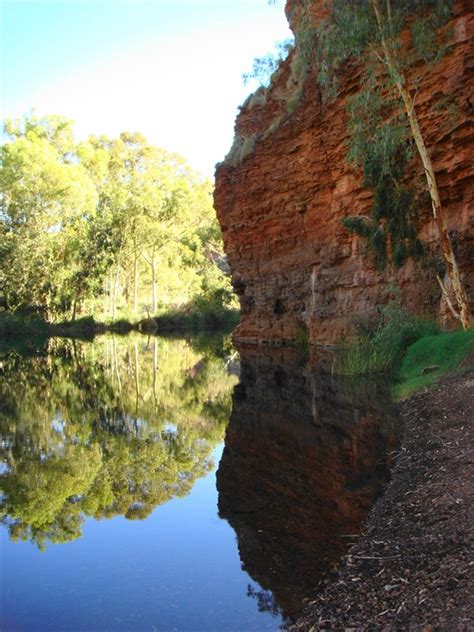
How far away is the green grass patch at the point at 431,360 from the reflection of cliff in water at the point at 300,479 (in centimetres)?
56

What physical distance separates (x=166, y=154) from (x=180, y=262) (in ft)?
62.9

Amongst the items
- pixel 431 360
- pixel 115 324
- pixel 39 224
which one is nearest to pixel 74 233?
pixel 39 224

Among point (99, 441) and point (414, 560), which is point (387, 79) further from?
point (414, 560)

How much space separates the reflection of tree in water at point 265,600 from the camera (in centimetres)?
403

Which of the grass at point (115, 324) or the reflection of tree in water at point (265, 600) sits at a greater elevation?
the grass at point (115, 324)

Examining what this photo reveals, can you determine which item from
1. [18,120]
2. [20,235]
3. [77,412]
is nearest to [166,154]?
[18,120]

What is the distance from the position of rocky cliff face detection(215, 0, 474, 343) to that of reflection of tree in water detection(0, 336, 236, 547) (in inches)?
263

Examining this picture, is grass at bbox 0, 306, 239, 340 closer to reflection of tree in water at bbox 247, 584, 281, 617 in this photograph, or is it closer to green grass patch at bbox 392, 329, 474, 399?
green grass patch at bbox 392, 329, 474, 399

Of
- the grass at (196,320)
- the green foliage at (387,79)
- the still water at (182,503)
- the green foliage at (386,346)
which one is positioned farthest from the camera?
the grass at (196,320)

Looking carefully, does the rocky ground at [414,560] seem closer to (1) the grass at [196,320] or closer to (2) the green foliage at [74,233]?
(2) the green foliage at [74,233]

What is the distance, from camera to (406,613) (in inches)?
129

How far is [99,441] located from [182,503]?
310cm

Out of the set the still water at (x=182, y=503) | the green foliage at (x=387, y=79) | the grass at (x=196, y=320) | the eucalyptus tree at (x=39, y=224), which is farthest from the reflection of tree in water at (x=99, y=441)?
the grass at (x=196, y=320)

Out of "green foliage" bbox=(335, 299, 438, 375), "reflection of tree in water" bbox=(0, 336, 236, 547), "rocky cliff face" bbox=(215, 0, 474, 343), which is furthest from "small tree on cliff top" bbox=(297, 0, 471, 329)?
"reflection of tree in water" bbox=(0, 336, 236, 547)
